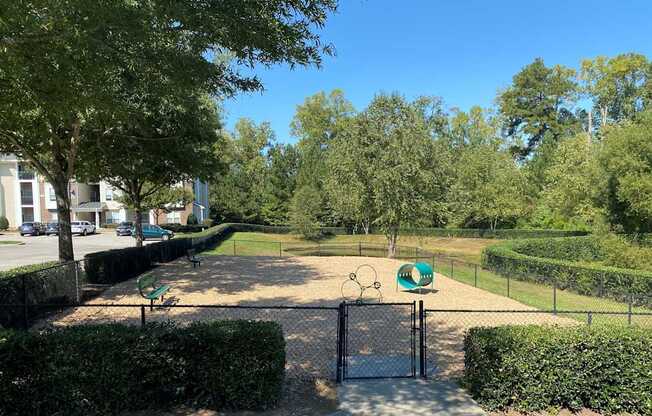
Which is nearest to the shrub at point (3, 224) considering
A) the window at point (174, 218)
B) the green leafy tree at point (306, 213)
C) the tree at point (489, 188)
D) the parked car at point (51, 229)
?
the parked car at point (51, 229)

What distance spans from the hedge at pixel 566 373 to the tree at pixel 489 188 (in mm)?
40887

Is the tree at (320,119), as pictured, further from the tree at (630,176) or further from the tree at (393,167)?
the tree at (630,176)

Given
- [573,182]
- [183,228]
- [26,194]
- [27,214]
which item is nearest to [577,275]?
[573,182]

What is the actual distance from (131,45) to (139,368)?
431cm

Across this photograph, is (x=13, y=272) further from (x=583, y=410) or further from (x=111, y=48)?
(x=583, y=410)

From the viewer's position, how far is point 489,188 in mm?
46812

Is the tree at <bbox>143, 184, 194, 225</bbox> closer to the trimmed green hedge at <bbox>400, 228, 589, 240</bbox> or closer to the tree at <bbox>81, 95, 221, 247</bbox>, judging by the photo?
the tree at <bbox>81, 95, 221, 247</bbox>

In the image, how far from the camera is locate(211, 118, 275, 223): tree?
5653 cm

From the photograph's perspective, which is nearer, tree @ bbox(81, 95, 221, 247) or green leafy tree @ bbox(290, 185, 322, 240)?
tree @ bbox(81, 95, 221, 247)

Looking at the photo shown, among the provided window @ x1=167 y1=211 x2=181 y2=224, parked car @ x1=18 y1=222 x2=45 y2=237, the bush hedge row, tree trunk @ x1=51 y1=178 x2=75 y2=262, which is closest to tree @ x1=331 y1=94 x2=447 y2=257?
the bush hedge row

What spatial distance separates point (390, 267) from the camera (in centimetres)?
2344

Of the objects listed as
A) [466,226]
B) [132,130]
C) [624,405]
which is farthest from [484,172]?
[624,405]

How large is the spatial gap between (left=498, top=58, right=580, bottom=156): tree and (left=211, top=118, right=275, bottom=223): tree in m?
39.3

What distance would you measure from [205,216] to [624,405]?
56.7 meters
